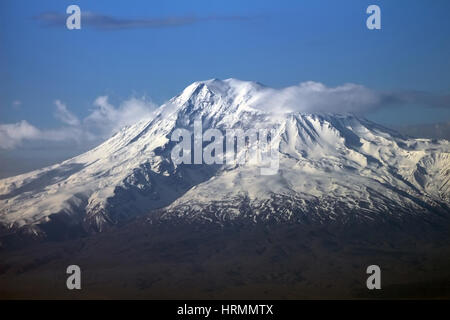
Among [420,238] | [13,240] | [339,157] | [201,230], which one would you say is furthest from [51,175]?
[420,238]

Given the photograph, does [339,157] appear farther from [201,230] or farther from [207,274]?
[207,274]

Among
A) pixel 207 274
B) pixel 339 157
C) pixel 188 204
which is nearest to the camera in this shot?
pixel 207 274

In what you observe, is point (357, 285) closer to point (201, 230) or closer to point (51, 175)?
point (201, 230)

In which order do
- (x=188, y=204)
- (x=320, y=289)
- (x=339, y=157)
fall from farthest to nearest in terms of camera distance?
(x=339, y=157) → (x=188, y=204) → (x=320, y=289)

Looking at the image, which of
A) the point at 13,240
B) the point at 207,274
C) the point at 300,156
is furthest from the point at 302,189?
the point at 13,240
